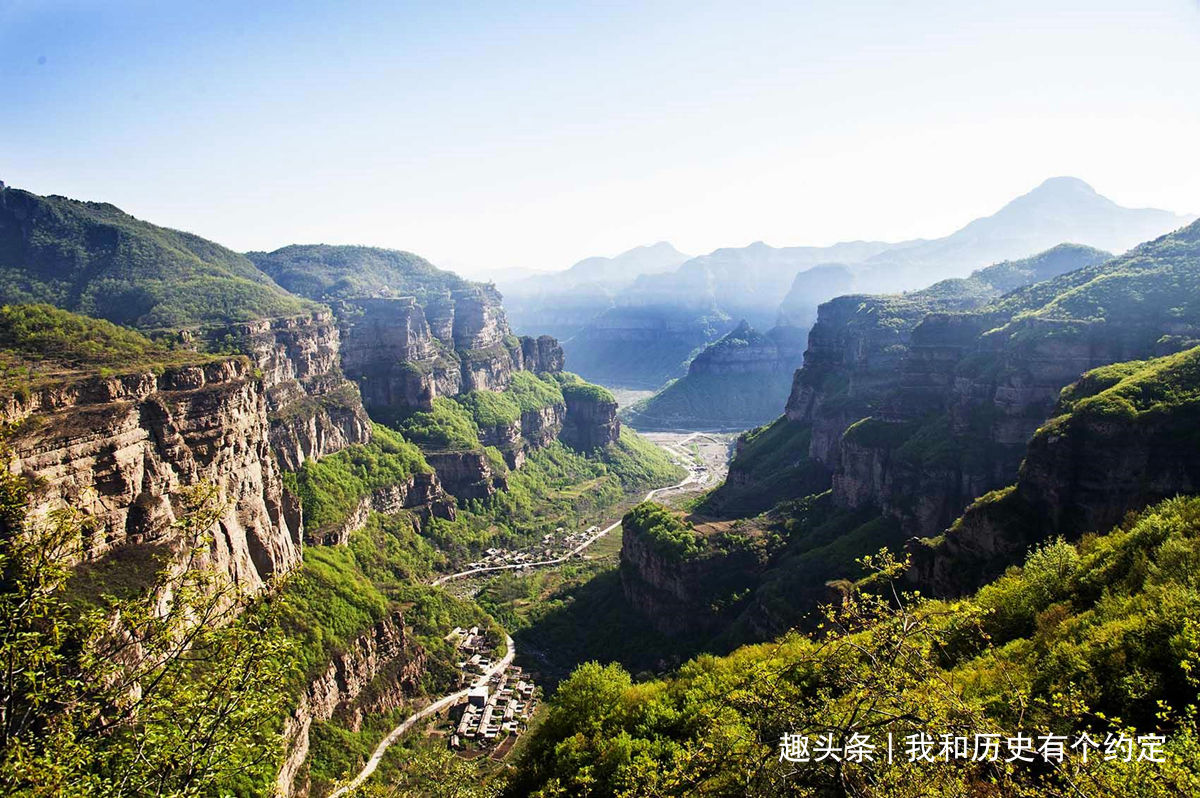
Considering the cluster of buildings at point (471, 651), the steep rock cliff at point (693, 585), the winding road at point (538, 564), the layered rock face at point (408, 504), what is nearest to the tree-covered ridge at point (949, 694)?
the steep rock cliff at point (693, 585)

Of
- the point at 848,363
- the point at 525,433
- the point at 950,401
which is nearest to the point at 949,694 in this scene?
the point at 950,401

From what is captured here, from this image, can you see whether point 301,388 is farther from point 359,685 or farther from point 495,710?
point 495,710

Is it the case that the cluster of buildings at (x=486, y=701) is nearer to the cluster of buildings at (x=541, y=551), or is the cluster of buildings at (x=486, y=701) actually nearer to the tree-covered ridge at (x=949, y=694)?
the tree-covered ridge at (x=949, y=694)

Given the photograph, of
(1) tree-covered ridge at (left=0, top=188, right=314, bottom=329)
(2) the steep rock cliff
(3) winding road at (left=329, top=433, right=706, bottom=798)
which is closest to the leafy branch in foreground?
(3) winding road at (left=329, top=433, right=706, bottom=798)

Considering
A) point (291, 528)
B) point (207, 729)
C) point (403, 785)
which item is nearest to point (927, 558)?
point (403, 785)

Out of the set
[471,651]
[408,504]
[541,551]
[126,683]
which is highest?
[126,683]

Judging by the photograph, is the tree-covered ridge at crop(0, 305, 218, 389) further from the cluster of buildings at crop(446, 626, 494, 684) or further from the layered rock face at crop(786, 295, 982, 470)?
the layered rock face at crop(786, 295, 982, 470)
